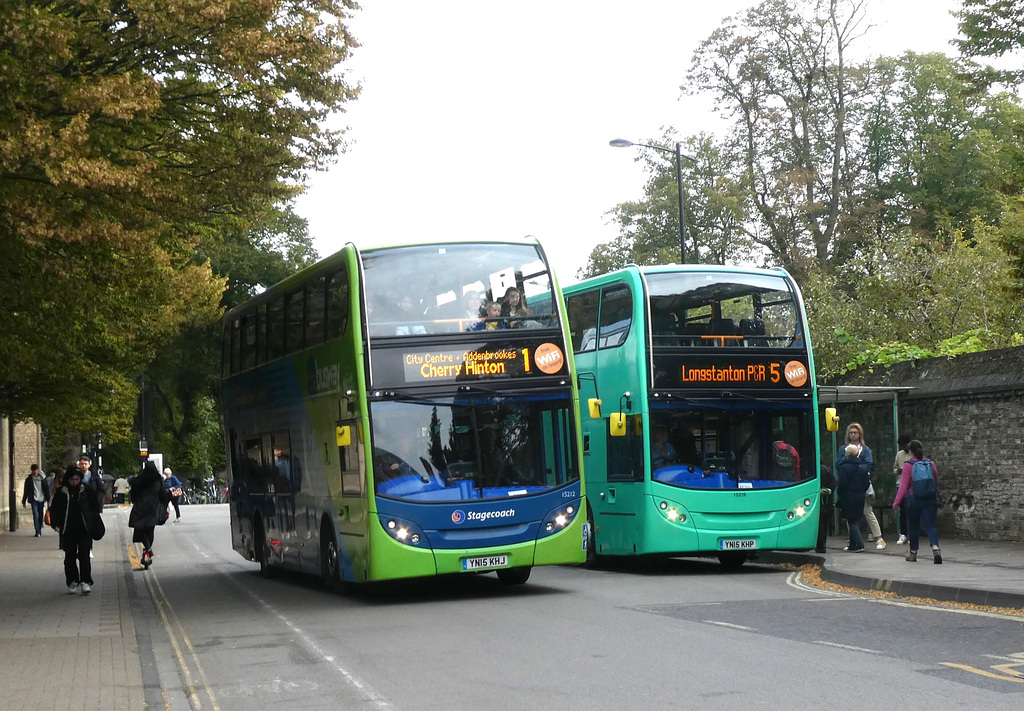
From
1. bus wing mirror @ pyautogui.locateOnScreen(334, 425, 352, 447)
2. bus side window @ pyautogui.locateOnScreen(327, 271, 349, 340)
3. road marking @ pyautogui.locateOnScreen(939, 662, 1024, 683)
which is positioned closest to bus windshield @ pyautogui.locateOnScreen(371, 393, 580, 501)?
bus wing mirror @ pyautogui.locateOnScreen(334, 425, 352, 447)

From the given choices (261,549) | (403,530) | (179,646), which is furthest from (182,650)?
(261,549)

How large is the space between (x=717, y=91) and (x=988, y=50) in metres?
29.6

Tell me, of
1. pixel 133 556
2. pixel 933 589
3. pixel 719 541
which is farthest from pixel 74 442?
pixel 933 589

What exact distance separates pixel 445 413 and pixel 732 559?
616 centimetres

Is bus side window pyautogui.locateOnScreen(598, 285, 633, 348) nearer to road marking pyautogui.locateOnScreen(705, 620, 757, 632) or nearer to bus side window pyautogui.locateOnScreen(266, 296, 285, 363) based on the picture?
bus side window pyautogui.locateOnScreen(266, 296, 285, 363)

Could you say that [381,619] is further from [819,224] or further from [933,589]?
[819,224]

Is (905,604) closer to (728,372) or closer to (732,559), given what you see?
(728,372)

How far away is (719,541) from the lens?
18531 mm

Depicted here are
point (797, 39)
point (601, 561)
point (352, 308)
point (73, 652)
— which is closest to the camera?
point (73, 652)

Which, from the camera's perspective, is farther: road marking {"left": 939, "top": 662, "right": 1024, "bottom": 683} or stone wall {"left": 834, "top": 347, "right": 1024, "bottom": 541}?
stone wall {"left": 834, "top": 347, "right": 1024, "bottom": 541}

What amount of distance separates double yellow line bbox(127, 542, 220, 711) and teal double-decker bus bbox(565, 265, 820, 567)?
6.18 meters

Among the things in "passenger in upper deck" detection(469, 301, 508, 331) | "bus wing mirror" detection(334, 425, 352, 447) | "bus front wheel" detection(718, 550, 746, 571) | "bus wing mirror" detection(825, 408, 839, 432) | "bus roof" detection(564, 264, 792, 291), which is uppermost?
"bus roof" detection(564, 264, 792, 291)

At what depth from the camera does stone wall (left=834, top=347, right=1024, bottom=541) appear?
19.9 meters

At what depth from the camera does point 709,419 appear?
18719 millimetres
